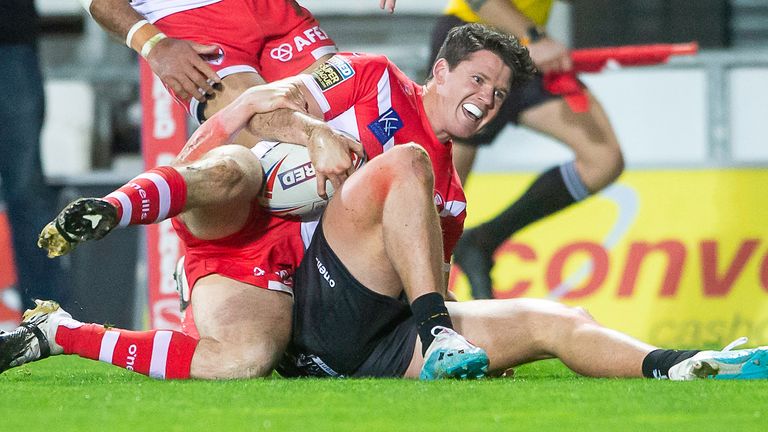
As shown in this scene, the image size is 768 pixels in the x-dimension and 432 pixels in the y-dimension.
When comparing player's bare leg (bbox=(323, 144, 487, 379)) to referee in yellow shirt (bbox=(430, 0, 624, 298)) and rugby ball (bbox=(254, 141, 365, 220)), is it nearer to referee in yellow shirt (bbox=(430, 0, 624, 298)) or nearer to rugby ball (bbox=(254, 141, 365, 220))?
rugby ball (bbox=(254, 141, 365, 220))

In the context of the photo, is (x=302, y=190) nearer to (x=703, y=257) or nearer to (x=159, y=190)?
(x=159, y=190)

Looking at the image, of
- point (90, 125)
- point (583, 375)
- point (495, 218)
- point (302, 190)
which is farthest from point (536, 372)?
point (90, 125)

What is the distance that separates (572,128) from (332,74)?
251 centimetres

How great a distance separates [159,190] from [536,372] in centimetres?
158

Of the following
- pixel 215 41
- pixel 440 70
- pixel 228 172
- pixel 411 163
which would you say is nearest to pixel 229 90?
pixel 215 41

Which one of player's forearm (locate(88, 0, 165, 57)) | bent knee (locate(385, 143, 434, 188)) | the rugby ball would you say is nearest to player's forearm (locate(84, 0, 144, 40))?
player's forearm (locate(88, 0, 165, 57))

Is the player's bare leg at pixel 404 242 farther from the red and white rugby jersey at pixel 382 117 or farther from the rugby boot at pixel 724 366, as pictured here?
the rugby boot at pixel 724 366

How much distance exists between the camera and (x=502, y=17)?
668 centimetres

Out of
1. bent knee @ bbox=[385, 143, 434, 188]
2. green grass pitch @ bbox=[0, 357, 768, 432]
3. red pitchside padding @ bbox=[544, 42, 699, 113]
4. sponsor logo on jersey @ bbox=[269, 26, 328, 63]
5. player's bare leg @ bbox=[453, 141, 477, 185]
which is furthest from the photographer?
red pitchside padding @ bbox=[544, 42, 699, 113]

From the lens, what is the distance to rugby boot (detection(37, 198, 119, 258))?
3727 millimetres

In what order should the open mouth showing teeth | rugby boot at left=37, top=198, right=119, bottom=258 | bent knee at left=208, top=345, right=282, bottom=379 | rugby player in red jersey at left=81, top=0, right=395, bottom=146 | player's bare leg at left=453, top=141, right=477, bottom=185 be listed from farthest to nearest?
player's bare leg at left=453, top=141, right=477, bottom=185 → rugby player in red jersey at left=81, top=0, right=395, bottom=146 → the open mouth showing teeth → bent knee at left=208, top=345, right=282, bottom=379 → rugby boot at left=37, top=198, right=119, bottom=258

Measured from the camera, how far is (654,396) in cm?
356

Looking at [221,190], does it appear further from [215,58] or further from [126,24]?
[126,24]

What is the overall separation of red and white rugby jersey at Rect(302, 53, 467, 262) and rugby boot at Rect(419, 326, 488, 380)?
0.70m
